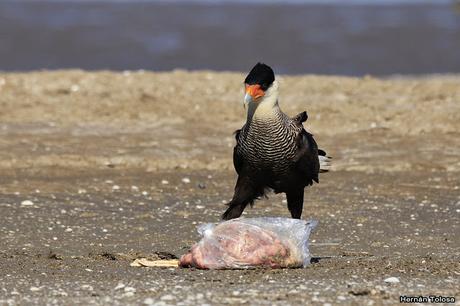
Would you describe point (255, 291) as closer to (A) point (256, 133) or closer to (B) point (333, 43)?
(A) point (256, 133)

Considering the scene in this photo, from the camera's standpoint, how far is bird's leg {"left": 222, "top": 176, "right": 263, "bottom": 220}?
10.4 metres

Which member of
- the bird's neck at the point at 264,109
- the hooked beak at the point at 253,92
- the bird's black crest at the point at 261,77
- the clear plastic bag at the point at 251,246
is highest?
the bird's black crest at the point at 261,77

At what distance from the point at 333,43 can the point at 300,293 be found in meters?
32.1

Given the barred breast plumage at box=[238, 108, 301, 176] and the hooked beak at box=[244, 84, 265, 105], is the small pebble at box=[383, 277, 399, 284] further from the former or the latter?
the hooked beak at box=[244, 84, 265, 105]

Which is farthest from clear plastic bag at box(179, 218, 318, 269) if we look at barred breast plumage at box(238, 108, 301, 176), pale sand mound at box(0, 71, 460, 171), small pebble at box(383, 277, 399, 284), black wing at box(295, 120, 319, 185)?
pale sand mound at box(0, 71, 460, 171)

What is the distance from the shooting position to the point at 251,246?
378 inches

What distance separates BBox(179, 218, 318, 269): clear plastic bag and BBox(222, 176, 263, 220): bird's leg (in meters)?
0.59

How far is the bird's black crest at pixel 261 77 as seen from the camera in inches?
392

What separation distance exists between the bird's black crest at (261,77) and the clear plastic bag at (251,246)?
1.05 m

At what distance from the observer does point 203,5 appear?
8056 cm

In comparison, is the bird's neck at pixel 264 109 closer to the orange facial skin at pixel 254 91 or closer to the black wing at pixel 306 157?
the orange facial skin at pixel 254 91

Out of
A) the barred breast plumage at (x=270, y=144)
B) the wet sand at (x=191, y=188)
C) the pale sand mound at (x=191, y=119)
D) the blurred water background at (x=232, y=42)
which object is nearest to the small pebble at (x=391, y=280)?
the wet sand at (x=191, y=188)

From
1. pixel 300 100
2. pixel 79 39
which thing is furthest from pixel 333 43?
pixel 300 100

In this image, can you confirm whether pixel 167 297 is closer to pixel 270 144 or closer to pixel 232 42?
pixel 270 144
